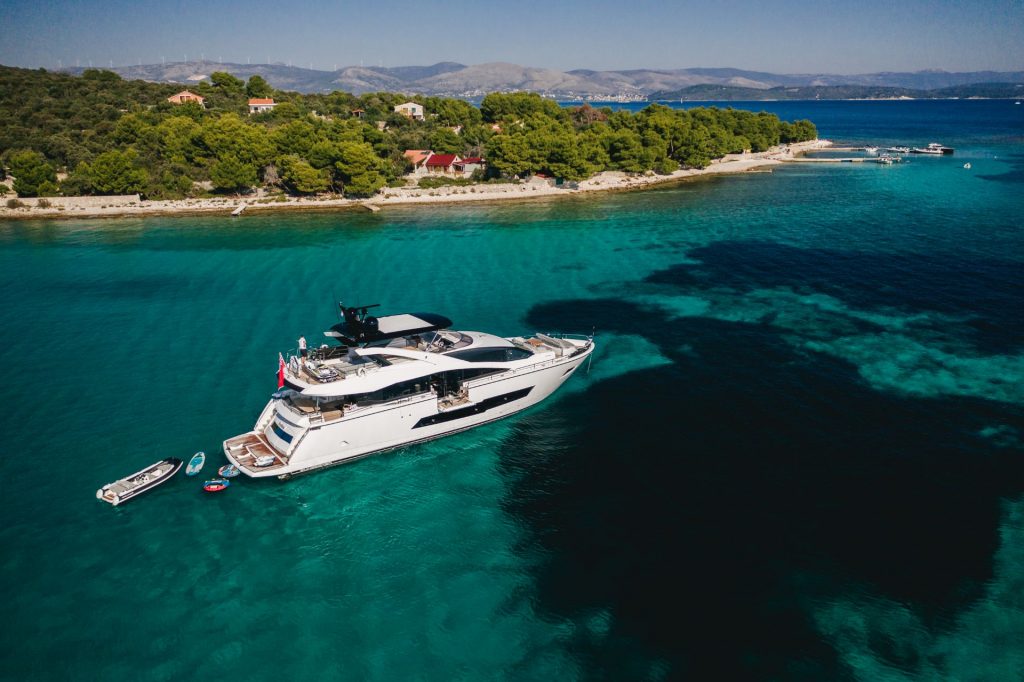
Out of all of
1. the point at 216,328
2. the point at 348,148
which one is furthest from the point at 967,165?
the point at 216,328

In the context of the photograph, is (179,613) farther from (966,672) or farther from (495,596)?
(966,672)

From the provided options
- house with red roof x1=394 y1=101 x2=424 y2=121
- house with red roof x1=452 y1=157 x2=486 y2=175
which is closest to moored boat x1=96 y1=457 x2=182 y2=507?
house with red roof x1=452 y1=157 x2=486 y2=175

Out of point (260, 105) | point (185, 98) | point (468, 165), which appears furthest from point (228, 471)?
point (185, 98)

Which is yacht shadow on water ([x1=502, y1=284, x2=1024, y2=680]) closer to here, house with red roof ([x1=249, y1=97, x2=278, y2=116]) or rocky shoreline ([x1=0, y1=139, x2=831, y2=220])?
rocky shoreline ([x1=0, y1=139, x2=831, y2=220])

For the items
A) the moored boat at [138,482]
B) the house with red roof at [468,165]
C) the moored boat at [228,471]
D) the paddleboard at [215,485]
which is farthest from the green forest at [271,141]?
the paddleboard at [215,485]

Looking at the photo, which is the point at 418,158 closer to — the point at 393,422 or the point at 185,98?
the point at 185,98

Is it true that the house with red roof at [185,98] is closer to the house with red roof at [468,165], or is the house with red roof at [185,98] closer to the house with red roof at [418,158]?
the house with red roof at [418,158]
